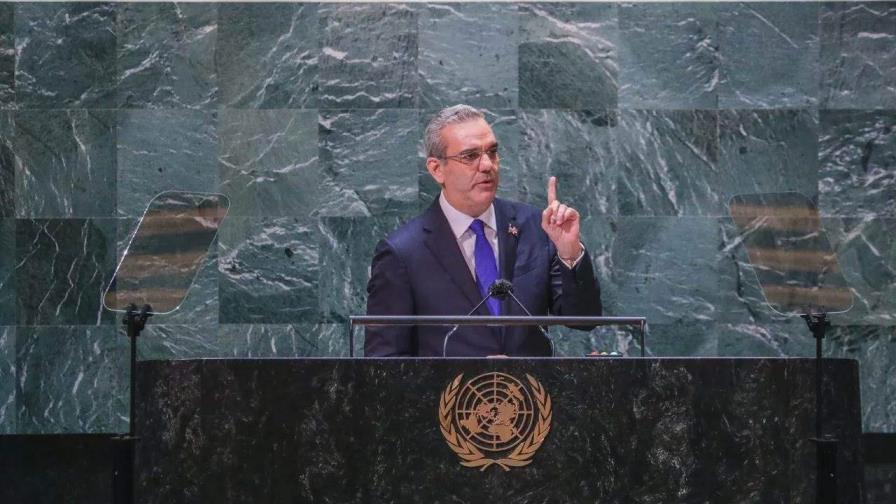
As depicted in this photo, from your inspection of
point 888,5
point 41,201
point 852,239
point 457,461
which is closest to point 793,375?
point 457,461

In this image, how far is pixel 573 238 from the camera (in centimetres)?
445

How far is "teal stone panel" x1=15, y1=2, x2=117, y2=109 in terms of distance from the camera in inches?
254

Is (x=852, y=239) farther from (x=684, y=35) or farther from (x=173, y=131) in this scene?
(x=173, y=131)

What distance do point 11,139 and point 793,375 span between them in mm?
4210

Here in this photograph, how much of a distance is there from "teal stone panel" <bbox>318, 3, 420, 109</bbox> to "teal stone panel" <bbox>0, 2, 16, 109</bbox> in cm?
148

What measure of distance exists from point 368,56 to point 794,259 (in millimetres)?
2528

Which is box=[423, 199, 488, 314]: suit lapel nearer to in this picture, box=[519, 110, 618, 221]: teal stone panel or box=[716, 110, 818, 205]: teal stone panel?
box=[519, 110, 618, 221]: teal stone panel

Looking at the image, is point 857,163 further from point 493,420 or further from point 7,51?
point 7,51

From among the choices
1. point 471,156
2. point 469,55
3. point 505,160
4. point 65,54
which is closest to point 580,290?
point 471,156

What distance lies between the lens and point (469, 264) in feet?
15.8

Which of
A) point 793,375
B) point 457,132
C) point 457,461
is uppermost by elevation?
point 457,132

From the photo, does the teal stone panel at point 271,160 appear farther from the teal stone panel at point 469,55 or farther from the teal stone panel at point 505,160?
the teal stone panel at point 469,55

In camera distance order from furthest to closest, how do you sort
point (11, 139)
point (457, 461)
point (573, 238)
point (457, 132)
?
point (11, 139), point (457, 132), point (573, 238), point (457, 461)

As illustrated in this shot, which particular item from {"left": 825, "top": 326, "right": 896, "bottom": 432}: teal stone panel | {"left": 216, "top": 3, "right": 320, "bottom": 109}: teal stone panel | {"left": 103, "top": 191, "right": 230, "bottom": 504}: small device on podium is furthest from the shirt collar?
{"left": 825, "top": 326, "right": 896, "bottom": 432}: teal stone panel
